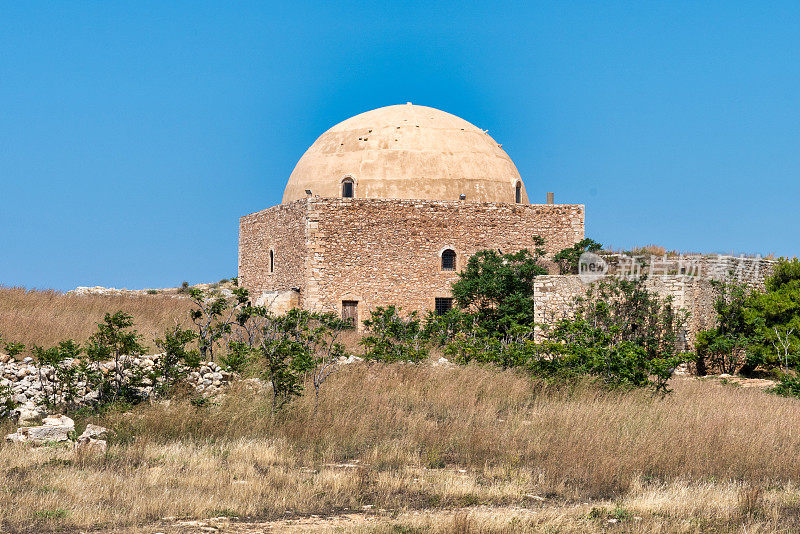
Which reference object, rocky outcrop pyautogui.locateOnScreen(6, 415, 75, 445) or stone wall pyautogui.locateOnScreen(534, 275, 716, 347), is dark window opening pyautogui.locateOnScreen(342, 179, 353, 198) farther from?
rocky outcrop pyautogui.locateOnScreen(6, 415, 75, 445)

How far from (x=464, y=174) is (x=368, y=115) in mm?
3899

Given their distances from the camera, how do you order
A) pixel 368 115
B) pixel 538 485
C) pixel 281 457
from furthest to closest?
1. pixel 368 115
2. pixel 281 457
3. pixel 538 485

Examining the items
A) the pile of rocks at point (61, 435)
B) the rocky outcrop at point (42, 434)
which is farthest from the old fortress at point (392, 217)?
the rocky outcrop at point (42, 434)

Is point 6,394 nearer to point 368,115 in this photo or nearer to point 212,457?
point 212,457

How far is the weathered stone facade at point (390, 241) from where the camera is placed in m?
21.9

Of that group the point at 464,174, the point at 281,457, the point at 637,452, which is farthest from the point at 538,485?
the point at 464,174

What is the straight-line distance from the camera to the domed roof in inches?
929

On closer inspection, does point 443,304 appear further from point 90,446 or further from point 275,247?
point 90,446

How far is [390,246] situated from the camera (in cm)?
2225

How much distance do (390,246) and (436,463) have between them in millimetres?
13659

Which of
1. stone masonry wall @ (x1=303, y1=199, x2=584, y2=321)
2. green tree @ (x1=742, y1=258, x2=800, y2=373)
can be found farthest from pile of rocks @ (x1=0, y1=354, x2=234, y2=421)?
green tree @ (x1=742, y1=258, x2=800, y2=373)

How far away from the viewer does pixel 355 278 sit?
2206 centimetres

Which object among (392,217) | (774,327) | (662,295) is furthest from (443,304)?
(774,327)

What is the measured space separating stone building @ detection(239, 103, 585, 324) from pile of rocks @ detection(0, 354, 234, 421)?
9.96 meters
